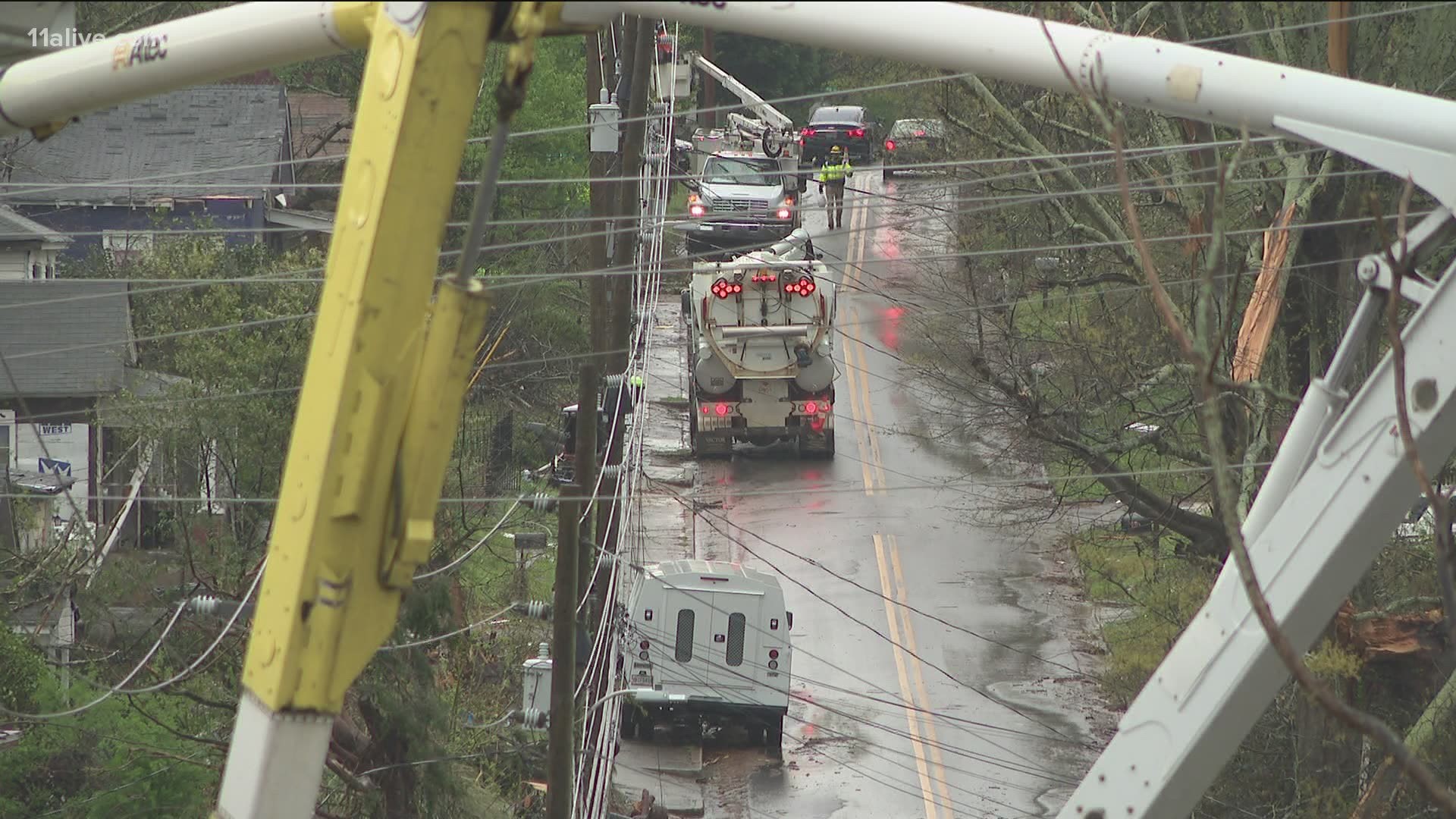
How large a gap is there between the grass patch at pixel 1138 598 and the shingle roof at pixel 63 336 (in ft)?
50.5

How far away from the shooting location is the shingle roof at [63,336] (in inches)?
1017

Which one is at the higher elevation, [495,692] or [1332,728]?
[1332,728]

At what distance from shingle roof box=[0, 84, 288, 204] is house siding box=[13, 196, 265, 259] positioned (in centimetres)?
33

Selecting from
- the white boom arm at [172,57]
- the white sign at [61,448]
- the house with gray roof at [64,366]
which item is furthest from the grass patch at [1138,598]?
the white sign at [61,448]

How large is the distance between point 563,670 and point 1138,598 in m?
10.6

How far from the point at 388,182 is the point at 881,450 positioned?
27078 mm

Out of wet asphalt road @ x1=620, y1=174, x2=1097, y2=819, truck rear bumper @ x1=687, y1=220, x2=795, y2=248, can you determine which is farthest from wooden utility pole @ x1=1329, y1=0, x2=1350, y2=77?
truck rear bumper @ x1=687, y1=220, x2=795, y2=248

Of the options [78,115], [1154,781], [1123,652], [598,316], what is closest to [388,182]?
[78,115]

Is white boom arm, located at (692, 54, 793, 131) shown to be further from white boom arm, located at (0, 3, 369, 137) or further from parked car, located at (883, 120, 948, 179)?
white boom arm, located at (0, 3, 369, 137)

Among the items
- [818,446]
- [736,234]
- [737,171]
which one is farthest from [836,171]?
[737,171]

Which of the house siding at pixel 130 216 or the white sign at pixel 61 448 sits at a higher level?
the house siding at pixel 130 216

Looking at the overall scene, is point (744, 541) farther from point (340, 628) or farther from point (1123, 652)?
point (340, 628)

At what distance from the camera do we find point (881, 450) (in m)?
31.2
